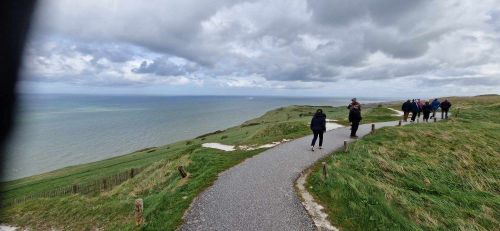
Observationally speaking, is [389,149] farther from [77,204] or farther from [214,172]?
[77,204]

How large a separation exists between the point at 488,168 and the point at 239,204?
2118 cm

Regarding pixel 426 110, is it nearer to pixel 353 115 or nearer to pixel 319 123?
pixel 353 115

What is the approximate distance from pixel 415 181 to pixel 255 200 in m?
11.3

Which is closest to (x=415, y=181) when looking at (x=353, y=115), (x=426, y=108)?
(x=353, y=115)

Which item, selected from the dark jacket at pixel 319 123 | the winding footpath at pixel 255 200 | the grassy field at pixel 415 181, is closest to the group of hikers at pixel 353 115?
the dark jacket at pixel 319 123

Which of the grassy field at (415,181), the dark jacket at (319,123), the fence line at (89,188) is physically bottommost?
the fence line at (89,188)

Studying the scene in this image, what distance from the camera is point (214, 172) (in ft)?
56.2

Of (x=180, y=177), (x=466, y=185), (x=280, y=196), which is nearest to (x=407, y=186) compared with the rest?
(x=466, y=185)

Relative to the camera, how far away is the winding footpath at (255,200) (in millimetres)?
10281

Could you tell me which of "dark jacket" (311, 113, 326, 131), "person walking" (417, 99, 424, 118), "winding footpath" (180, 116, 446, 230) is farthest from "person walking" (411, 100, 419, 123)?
"winding footpath" (180, 116, 446, 230)

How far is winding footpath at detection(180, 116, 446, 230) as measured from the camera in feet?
33.7

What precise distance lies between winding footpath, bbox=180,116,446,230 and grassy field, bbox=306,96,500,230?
141 centimetres

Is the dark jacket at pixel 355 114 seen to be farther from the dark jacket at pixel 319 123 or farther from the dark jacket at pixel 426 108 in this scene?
the dark jacket at pixel 426 108

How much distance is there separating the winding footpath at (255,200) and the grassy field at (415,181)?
141 centimetres
